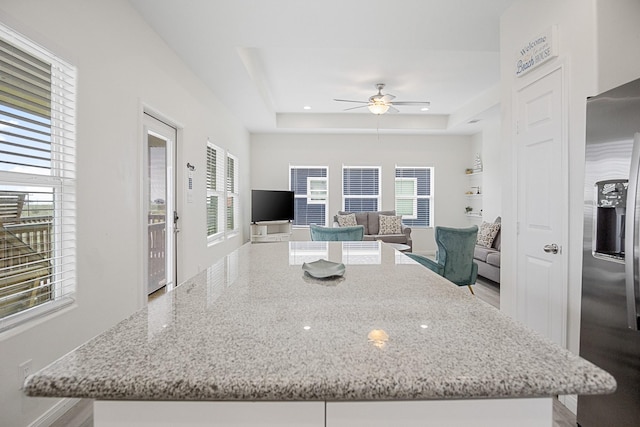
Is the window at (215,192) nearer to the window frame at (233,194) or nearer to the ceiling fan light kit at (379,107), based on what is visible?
the window frame at (233,194)

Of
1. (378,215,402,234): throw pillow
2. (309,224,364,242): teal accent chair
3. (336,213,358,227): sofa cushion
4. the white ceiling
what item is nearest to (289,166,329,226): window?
(336,213,358,227): sofa cushion

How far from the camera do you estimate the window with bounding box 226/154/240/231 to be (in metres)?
5.93

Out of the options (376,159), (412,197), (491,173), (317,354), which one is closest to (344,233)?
(317,354)

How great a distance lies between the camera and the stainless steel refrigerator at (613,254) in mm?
1396

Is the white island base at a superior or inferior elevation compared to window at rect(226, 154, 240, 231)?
inferior

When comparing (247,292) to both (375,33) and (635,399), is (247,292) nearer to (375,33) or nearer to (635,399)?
(635,399)

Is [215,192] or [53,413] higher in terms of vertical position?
[215,192]

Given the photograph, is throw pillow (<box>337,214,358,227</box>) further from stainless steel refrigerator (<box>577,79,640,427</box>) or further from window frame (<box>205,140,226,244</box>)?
stainless steel refrigerator (<box>577,79,640,427</box>)

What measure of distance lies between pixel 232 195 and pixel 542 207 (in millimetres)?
4927

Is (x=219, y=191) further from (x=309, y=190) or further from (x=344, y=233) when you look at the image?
(x=309, y=190)


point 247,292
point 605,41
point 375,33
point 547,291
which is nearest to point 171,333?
point 247,292

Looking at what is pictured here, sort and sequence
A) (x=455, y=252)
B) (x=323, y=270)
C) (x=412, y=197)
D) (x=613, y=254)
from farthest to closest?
(x=412, y=197)
(x=455, y=252)
(x=613, y=254)
(x=323, y=270)

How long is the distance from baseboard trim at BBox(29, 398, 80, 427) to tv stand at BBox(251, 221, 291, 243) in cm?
472

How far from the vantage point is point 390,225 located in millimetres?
6902
